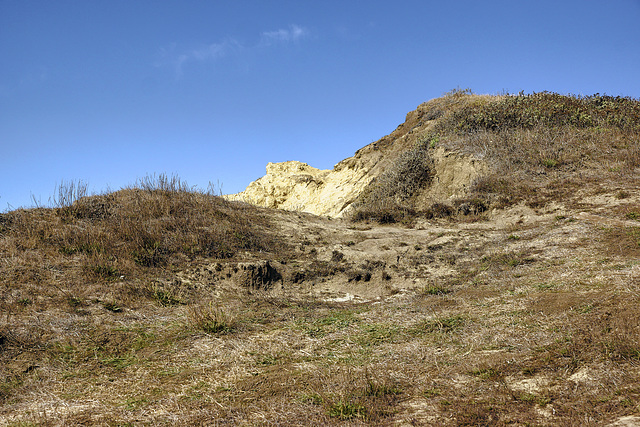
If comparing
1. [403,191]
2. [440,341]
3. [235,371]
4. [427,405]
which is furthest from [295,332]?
[403,191]

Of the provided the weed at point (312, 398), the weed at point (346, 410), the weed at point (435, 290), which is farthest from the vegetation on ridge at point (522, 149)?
the weed at point (346, 410)

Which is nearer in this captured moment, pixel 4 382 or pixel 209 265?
pixel 4 382

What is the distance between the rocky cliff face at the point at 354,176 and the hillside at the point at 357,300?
0.23m

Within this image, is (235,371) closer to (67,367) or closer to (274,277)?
(67,367)

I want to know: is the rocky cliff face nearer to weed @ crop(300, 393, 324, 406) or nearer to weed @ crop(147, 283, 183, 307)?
→ weed @ crop(147, 283, 183, 307)

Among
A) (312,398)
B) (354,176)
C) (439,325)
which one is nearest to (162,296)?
(312,398)

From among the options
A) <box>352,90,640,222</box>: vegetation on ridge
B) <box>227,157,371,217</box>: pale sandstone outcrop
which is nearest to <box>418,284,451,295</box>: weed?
<box>352,90,640,222</box>: vegetation on ridge

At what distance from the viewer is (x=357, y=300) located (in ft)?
27.9

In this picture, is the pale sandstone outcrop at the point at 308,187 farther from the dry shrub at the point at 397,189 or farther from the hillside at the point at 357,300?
the hillside at the point at 357,300

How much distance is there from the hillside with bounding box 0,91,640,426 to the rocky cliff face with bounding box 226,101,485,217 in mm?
232

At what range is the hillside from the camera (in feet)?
12.2

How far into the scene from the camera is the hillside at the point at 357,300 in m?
3.71

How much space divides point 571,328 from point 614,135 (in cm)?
1435

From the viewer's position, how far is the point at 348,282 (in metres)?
9.34
